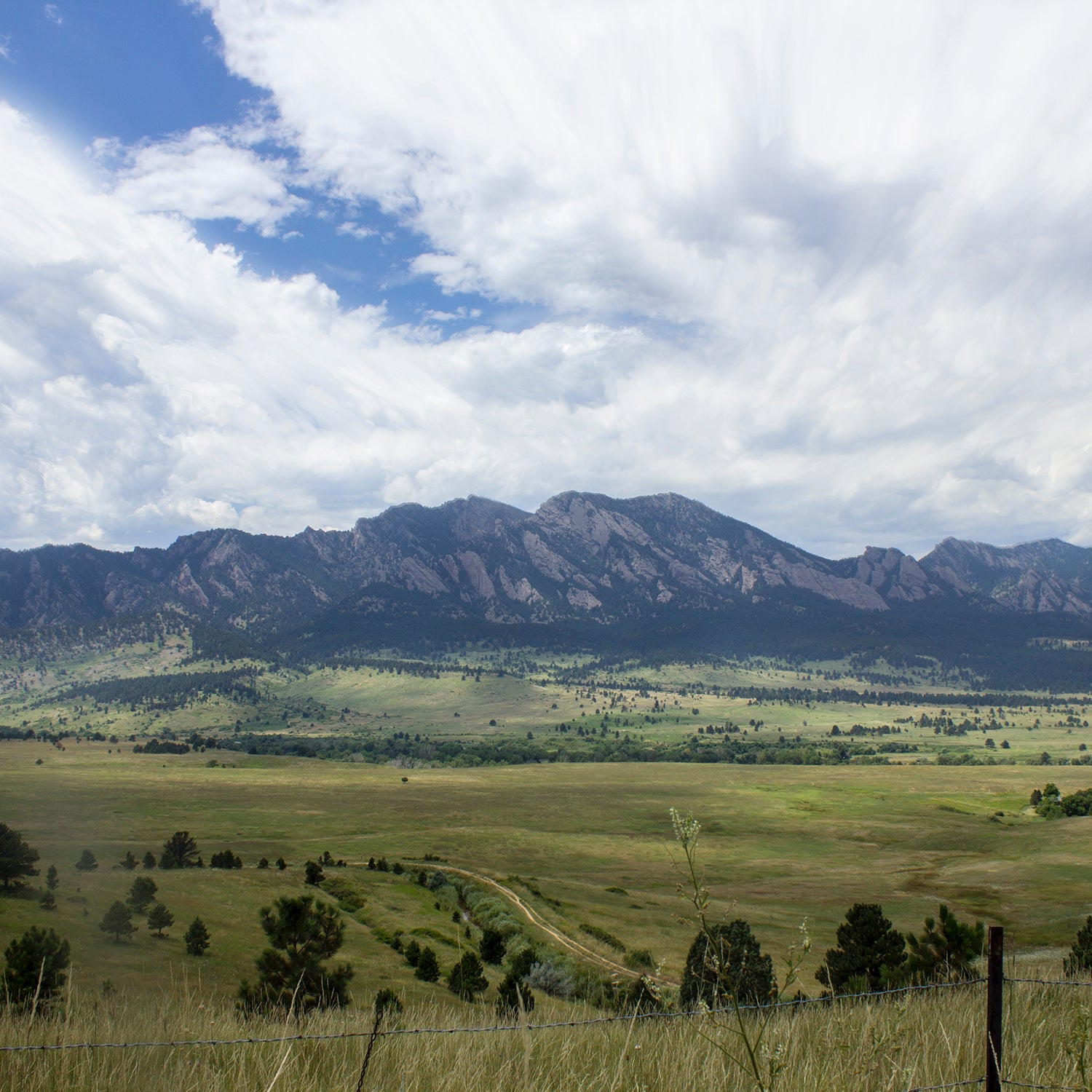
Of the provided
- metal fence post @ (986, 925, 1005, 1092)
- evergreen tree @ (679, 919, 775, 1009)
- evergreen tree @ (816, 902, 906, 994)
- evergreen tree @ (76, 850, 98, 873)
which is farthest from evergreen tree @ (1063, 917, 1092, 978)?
evergreen tree @ (76, 850, 98, 873)

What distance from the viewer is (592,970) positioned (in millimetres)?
38812

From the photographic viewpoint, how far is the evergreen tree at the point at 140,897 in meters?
44.7

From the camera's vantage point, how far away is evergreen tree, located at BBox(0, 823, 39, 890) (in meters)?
46.2

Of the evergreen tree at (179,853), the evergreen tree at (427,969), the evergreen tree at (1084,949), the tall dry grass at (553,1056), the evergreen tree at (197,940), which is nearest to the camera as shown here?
the tall dry grass at (553,1056)

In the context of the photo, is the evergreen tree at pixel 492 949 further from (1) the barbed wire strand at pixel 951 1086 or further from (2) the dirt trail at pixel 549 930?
(1) the barbed wire strand at pixel 951 1086

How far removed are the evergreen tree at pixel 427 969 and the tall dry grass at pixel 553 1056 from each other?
117ft

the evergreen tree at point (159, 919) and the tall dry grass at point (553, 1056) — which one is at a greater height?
the tall dry grass at point (553, 1056)

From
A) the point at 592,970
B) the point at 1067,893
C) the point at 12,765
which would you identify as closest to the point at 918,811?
the point at 1067,893

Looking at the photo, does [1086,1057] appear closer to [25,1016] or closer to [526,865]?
[25,1016]

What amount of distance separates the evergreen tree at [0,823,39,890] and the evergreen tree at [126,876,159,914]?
7840mm

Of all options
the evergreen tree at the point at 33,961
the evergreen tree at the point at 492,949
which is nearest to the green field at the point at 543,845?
the evergreen tree at the point at 492,949

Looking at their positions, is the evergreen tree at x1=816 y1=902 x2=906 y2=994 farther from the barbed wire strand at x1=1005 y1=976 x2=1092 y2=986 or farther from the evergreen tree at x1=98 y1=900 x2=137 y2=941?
the evergreen tree at x1=98 y1=900 x2=137 y2=941

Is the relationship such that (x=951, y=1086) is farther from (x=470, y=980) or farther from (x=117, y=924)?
(x=117, y=924)

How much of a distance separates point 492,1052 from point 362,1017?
3.18 meters
